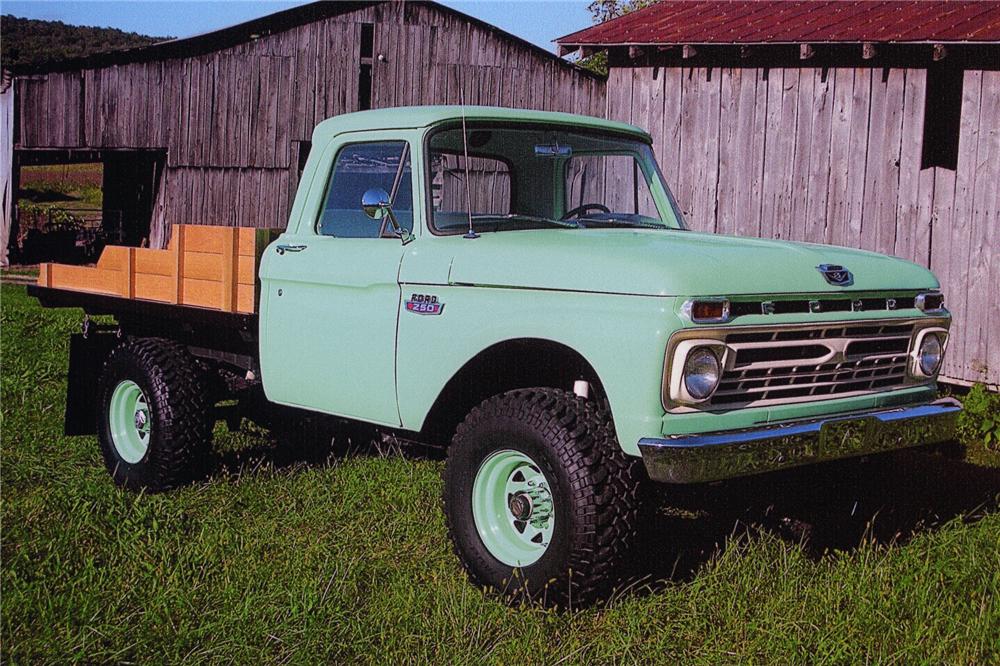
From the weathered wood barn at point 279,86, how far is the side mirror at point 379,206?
1437 cm

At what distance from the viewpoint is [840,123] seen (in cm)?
992

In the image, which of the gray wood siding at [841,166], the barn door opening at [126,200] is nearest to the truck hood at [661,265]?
the gray wood siding at [841,166]

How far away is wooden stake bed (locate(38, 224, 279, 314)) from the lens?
589cm

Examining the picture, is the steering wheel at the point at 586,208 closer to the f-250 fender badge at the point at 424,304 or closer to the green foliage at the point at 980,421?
the f-250 fender badge at the point at 424,304

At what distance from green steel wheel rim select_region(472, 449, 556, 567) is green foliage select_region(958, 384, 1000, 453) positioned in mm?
4919

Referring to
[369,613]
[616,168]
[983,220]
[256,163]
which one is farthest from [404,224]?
[256,163]

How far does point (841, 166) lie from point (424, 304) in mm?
6223

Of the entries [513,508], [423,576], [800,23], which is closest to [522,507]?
[513,508]

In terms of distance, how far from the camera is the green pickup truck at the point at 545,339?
4102mm

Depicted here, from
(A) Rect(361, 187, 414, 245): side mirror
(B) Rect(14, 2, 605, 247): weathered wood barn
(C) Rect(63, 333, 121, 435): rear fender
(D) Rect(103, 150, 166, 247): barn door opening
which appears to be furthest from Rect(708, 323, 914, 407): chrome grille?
(D) Rect(103, 150, 166, 247): barn door opening

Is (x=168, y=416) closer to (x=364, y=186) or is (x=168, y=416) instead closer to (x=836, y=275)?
(x=364, y=186)

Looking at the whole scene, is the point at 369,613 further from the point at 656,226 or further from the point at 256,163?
the point at 256,163

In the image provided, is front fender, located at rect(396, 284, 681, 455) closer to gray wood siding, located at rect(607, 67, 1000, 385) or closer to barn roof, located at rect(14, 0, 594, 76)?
gray wood siding, located at rect(607, 67, 1000, 385)

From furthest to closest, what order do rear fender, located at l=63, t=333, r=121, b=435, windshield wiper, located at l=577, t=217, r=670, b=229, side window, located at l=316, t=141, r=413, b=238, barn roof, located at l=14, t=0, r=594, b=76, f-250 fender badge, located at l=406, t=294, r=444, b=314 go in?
barn roof, located at l=14, t=0, r=594, b=76
rear fender, located at l=63, t=333, r=121, b=435
windshield wiper, located at l=577, t=217, r=670, b=229
side window, located at l=316, t=141, r=413, b=238
f-250 fender badge, located at l=406, t=294, r=444, b=314
